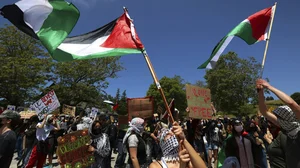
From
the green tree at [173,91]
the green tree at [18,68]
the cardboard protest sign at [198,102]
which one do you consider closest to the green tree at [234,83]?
the green tree at [173,91]

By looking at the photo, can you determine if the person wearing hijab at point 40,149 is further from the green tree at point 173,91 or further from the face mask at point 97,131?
the green tree at point 173,91

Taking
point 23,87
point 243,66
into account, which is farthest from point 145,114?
point 243,66

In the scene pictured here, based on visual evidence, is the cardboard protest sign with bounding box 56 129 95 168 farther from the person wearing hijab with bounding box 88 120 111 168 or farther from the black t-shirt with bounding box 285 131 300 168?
the black t-shirt with bounding box 285 131 300 168

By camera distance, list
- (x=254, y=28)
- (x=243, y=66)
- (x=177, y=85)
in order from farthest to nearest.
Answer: (x=177, y=85), (x=243, y=66), (x=254, y=28)

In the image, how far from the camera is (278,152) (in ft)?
10.6

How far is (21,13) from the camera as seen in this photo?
359cm

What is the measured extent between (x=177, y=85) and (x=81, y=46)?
5415 centimetres

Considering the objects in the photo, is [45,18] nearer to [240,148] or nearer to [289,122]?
[289,122]

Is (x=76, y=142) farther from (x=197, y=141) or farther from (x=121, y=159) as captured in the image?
(x=197, y=141)

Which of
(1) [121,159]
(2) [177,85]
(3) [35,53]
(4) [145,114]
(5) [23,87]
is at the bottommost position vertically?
(1) [121,159]

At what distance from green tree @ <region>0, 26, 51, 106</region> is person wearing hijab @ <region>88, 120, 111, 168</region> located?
71.1 ft

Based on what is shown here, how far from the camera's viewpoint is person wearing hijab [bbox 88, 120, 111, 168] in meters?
5.01

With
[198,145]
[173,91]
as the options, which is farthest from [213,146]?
[173,91]

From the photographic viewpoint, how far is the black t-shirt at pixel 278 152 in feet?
10.3
